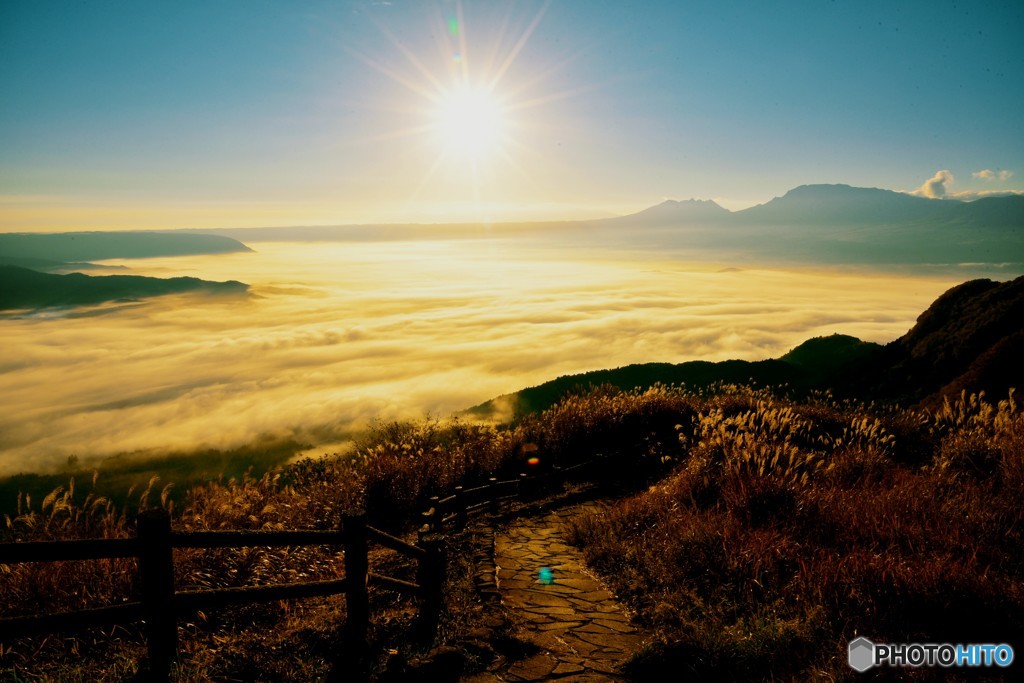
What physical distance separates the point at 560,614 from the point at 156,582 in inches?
147

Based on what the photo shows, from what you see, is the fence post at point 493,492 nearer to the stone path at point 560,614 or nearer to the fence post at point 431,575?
the stone path at point 560,614

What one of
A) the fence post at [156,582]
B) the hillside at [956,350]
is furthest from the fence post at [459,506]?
the hillside at [956,350]

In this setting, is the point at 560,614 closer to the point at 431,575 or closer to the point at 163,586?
the point at 431,575

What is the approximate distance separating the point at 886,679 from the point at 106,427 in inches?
8700

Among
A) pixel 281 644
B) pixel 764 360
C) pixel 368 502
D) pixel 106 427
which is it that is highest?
pixel 281 644

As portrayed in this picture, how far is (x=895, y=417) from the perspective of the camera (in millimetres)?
15297

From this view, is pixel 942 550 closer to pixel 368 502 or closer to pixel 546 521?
pixel 546 521

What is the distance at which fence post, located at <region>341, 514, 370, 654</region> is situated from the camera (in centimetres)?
518

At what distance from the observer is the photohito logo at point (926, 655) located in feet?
13.2

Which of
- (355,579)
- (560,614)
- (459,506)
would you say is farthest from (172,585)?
(459,506)

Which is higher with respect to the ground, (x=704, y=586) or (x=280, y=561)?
(x=704, y=586)

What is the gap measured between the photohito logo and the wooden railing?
3.61m

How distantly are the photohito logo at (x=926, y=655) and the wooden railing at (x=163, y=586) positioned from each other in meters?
3.61

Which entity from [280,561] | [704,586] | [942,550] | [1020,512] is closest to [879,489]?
[1020,512]
